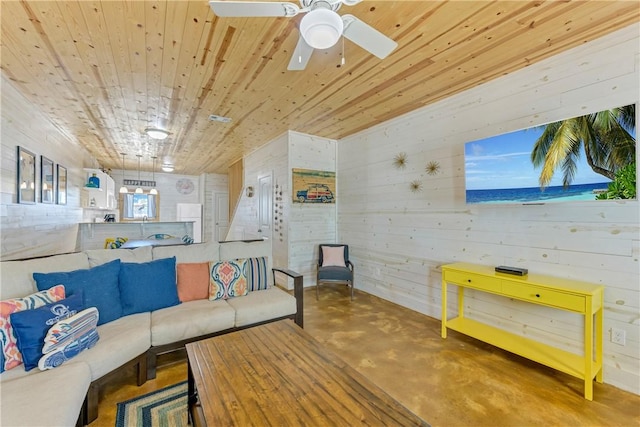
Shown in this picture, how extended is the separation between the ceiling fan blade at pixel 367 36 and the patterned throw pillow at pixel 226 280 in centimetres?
222

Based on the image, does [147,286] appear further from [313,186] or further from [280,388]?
[313,186]

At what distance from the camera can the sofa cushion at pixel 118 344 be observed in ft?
5.29

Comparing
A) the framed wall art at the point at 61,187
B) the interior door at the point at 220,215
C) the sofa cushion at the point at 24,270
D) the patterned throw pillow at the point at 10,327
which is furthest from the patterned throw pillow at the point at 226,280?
the interior door at the point at 220,215

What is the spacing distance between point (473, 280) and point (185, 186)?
29.5 ft

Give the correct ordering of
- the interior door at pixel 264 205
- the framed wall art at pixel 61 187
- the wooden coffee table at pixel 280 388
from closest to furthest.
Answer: the wooden coffee table at pixel 280 388 < the framed wall art at pixel 61 187 < the interior door at pixel 264 205

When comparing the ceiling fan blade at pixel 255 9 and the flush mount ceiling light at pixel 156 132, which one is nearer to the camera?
the ceiling fan blade at pixel 255 9

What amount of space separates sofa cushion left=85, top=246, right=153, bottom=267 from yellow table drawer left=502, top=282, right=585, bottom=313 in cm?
322

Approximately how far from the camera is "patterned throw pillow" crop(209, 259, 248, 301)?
8.34ft

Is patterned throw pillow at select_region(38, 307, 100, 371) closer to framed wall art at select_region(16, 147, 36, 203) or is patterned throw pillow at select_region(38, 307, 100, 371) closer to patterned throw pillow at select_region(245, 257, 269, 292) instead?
patterned throw pillow at select_region(245, 257, 269, 292)

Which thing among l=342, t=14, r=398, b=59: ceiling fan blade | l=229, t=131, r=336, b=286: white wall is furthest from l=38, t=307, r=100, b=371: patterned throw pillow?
l=229, t=131, r=336, b=286: white wall

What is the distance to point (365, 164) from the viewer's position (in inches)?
168

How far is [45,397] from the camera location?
4.00 ft

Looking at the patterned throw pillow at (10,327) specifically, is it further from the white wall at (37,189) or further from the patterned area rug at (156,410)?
the white wall at (37,189)

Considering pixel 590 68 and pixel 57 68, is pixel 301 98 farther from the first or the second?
pixel 590 68
